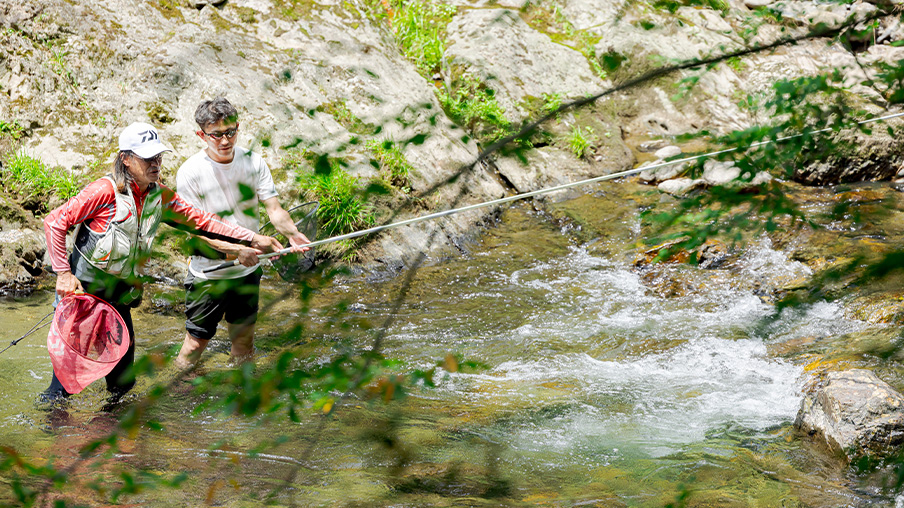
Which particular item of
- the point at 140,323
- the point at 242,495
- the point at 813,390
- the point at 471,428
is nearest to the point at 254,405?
the point at 242,495

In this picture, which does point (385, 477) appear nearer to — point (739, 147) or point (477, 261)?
point (739, 147)

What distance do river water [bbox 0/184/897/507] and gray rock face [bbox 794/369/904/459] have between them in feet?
0.47

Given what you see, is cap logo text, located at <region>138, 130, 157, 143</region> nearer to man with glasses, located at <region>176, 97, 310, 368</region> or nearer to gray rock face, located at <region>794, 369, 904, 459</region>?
man with glasses, located at <region>176, 97, 310, 368</region>

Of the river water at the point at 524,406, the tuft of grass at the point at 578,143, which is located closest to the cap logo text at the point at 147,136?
the river water at the point at 524,406

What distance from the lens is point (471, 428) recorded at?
421cm

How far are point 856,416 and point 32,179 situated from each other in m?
7.49

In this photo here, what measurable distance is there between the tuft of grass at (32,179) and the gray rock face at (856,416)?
685cm

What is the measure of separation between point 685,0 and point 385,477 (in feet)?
8.21

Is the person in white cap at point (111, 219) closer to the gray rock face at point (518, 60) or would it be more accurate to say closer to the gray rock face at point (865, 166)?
the gray rock face at point (518, 60)

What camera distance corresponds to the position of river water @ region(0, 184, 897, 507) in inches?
129

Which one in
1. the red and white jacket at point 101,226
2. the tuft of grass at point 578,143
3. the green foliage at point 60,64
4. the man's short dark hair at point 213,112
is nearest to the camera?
the red and white jacket at point 101,226

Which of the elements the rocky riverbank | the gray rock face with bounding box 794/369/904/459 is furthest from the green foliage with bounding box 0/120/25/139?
the gray rock face with bounding box 794/369/904/459

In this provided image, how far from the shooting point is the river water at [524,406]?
328 cm

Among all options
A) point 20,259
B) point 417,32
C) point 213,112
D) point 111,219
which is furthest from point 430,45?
point 111,219
